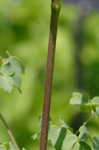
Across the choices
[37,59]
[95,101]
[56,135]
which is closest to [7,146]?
[56,135]

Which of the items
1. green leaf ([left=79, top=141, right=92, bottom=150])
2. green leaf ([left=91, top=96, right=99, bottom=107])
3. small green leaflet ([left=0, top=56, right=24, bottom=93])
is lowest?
green leaf ([left=79, top=141, right=92, bottom=150])

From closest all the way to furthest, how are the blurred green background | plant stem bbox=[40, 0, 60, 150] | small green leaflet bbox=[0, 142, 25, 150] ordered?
1. plant stem bbox=[40, 0, 60, 150]
2. small green leaflet bbox=[0, 142, 25, 150]
3. the blurred green background

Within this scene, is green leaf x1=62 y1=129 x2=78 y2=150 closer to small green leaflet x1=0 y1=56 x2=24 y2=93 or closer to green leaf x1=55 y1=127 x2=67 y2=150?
green leaf x1=55 y1=127 x2=67 y2=150

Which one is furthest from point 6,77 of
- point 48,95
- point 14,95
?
point 14,95

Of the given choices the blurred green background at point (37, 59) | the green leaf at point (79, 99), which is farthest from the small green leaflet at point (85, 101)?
the blurred green background at point (37, 59)

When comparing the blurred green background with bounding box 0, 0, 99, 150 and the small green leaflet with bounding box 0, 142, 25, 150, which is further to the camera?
the blurred green background with bounding box 0, 0, 99, 150

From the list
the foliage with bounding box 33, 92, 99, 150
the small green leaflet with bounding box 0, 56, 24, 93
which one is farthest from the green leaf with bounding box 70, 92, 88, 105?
the small green leaflet with bounding box 0, 56, 24, 93

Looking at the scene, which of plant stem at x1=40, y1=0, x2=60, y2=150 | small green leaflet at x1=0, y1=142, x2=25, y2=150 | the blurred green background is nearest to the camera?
plant stem at x1=40, y1=0, x2=60, y2=150
